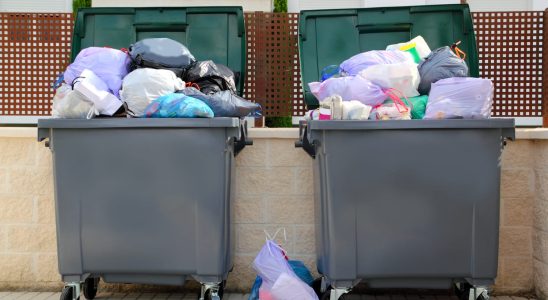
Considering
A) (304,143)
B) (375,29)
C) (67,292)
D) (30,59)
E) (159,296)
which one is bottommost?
(159,296)

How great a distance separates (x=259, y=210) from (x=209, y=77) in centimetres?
85

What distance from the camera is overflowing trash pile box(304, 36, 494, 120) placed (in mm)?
2957

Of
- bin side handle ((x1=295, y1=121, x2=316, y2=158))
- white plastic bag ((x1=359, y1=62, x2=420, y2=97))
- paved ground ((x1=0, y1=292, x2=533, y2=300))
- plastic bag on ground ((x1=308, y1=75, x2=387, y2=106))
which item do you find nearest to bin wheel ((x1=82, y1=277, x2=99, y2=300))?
paved ground ((x1=0, y1=292, x2=533, y2=300))

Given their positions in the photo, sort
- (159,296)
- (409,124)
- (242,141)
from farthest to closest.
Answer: (159,296)
(242,141)
(409,124)

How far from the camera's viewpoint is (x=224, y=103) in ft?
10.5

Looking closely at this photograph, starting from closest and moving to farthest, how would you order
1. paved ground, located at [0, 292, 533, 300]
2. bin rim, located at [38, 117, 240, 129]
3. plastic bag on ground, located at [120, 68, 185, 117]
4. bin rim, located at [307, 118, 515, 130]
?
Result: 1. bin rim, located at [307, 118, 515, 130]
2. bin rim, located at [38, 117, 240, 129]
3. plastic bag on ground, located at [120, 68, 185, 117]
4. paved ground, located at [0, 292, 533, 300]

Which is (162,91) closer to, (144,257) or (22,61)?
(144,257)

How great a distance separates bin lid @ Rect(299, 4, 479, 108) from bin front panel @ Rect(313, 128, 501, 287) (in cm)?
102

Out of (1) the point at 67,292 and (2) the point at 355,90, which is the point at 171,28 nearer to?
(2) the point at 355,90

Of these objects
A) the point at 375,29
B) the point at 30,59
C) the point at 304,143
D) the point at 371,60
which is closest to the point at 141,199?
the point at 304,143

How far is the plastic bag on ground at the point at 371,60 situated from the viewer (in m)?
3.32

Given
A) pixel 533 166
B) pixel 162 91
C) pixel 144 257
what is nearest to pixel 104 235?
pixel 144 257

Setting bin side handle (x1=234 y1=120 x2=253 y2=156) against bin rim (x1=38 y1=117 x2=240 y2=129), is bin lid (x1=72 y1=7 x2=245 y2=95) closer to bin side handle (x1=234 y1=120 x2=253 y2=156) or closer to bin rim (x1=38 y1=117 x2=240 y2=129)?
bin side handle (x1=234 y1=120 x2=253 y2=156)

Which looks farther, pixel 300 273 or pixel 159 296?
pixel 159 296
